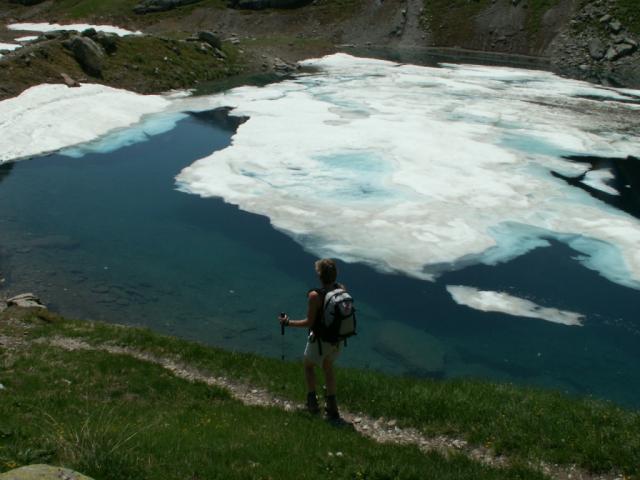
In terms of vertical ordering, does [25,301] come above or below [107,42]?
below

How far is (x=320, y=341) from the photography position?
12.2 meters

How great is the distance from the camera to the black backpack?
11734 mm

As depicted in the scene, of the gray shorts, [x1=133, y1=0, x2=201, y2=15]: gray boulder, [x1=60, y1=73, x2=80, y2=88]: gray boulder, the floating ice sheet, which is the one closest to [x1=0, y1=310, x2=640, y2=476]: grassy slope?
the gray shorts

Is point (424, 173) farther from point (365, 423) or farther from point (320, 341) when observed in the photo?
point (320, 341)

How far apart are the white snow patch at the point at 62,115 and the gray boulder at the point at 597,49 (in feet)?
216

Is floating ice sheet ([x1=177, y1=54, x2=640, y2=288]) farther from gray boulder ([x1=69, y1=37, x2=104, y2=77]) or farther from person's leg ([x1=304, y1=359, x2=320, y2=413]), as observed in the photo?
person's leg ([x1=304, y1=359, x2=320, y2=413])

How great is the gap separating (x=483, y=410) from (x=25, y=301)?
46.1ft

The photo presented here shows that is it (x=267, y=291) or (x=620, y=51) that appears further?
(x=620, y=51)

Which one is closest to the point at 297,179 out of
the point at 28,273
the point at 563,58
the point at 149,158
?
the point at 149,158

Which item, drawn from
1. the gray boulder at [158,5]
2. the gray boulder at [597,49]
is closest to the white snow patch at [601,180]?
the gray boulder at [597,49]

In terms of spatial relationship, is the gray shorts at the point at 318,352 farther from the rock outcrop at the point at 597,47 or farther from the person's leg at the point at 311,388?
the rock outcrop at the point at 597,47

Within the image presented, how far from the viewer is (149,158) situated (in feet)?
132

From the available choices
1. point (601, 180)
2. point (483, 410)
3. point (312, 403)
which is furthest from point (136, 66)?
point (483, 410)

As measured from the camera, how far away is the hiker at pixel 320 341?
38.9 feet
